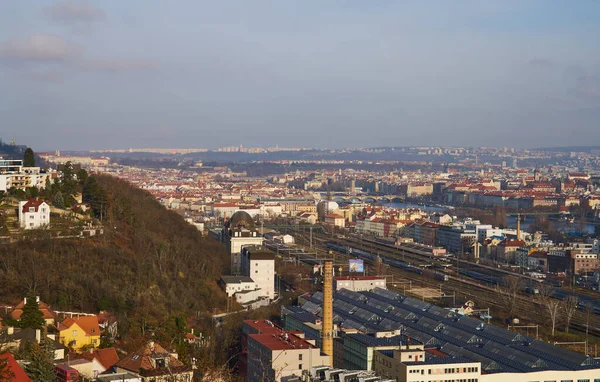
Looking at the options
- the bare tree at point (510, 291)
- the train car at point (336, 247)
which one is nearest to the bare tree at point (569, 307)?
the bare tree at point (510, 291)

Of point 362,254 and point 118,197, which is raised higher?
point 118,197

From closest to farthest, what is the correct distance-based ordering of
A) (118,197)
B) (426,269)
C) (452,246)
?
(118,197), (426,269), (452,246)

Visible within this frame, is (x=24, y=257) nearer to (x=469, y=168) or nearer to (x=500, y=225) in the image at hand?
(x=500, y=225)

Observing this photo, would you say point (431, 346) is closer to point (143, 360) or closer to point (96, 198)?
point (143, 360)

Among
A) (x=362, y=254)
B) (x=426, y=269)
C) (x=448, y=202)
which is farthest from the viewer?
(x=448, y=202)

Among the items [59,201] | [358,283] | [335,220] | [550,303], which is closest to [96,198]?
[59,201]

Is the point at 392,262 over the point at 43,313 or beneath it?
beneath

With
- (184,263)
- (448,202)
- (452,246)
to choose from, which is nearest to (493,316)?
(184,263)
